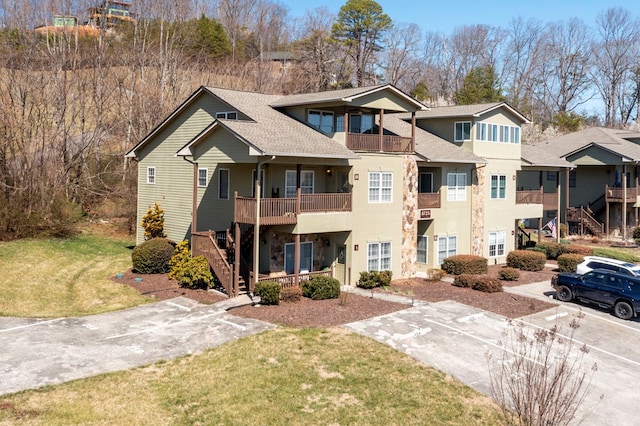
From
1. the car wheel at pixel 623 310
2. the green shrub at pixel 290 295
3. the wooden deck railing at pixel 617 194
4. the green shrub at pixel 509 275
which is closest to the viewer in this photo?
the green shrub at pixel 290 295

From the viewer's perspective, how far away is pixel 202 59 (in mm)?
59781

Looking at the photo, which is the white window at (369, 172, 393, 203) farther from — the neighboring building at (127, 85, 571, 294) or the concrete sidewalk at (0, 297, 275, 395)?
the concrete sidewalk at (0, 297, 275, 395)

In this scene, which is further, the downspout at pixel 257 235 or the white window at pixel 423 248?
the white window at pixel 423 248

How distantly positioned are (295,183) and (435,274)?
29.8ft

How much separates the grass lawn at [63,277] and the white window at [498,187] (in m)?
22.6

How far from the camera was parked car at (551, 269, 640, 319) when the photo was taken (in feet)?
75.7

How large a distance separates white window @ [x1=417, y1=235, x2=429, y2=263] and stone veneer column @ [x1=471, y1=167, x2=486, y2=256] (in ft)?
11.9

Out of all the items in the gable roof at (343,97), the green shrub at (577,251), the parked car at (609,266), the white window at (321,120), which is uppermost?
the gable roof at (343,97)

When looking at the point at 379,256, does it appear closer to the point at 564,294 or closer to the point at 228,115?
the point at 564,294

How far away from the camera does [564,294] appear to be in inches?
1013

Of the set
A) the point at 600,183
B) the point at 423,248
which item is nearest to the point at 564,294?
the point at 423,248

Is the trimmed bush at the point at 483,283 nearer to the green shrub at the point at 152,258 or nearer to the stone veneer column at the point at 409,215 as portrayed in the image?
the stone veneer column at the point at 409,215

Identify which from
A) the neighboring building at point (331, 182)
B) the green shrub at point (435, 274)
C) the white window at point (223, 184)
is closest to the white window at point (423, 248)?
the neighboring building at point (331, 182)

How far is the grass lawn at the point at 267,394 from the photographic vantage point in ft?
42.7
